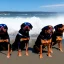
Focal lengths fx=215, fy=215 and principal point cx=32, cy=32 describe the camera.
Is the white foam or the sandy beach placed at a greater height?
the white foam

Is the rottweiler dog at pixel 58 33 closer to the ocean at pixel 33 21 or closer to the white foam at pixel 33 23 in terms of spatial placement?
the ocean at pixel 33 21

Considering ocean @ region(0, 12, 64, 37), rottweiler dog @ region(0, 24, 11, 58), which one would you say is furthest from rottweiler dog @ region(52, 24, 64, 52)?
ocean @ region(0, 12, 64, 37)

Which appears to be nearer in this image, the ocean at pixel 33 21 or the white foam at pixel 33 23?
the white foam at pixel 33 23

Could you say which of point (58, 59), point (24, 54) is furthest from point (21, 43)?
point (58, 59)

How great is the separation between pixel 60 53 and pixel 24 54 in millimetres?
1394

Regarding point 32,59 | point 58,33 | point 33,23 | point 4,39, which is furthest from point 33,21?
point 32,59

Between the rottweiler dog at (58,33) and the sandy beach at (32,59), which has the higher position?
the rottweiler dog at (58,33)

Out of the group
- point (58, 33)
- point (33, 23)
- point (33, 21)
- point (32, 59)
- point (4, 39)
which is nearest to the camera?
point (32, 59)

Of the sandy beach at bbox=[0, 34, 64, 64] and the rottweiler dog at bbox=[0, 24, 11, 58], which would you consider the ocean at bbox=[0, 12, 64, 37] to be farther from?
the sandy beach at bbox=[0, 34, 64, 64]

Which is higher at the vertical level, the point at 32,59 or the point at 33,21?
the point at 33,21

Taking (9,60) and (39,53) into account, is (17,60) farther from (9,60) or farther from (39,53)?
(39,53)

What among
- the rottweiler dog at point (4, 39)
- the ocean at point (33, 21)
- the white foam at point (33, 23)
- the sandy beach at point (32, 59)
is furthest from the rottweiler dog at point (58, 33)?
the white foam at point (33, 23)

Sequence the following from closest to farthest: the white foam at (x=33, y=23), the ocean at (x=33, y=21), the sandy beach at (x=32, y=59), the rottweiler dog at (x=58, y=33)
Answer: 1. the sandy beach at (x=32, y=59)
2. the rottweiler dog at (x=58, y=33)
3. the white foam at (x=33, y=23)
4. the ocean at (x=33, y=21)

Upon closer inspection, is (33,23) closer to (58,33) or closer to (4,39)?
(58,33)
